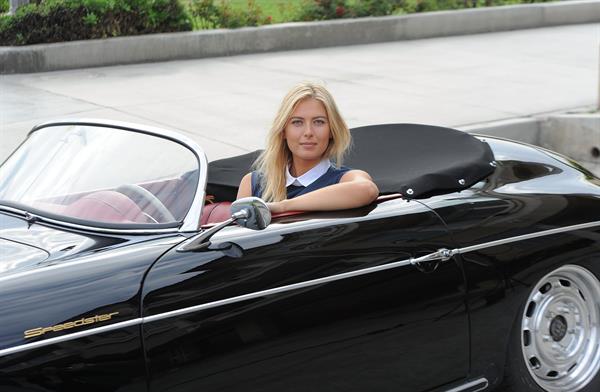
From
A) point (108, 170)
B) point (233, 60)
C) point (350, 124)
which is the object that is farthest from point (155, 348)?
point (233, 60)

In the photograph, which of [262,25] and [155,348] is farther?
[262,25]

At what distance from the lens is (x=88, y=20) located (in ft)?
41.7

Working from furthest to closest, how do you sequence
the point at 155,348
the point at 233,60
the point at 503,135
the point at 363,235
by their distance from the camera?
the point at 233,60
the point at 503,135
the point at 363,235
the point at 155,348

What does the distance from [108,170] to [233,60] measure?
9.82m

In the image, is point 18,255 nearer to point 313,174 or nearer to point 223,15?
point 313,174

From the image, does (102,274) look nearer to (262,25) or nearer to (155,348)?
(155,348)

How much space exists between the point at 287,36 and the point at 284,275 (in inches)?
443

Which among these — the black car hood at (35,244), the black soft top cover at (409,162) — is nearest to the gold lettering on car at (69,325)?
the black car hood at (35,244)

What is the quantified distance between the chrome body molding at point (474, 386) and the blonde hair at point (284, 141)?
42.3 inches

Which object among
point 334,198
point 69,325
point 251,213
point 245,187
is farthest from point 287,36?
point 69,325

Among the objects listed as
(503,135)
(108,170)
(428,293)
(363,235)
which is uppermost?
(108,170)

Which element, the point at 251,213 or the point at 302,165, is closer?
the point at 251,213

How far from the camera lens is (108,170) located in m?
4.05

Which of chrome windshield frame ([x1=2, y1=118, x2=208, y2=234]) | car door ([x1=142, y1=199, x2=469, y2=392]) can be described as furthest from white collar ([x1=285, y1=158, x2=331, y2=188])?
chrome windshield frame ([x1=2, y1=118, x2=208, y2=234])
